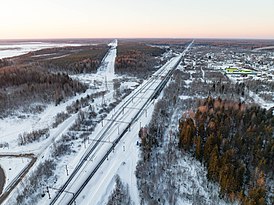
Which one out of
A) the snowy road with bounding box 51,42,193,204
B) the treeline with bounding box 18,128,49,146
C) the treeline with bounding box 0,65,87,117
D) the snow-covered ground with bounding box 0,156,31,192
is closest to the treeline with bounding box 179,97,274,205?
the snowy road with bounding box 51,42,193,204

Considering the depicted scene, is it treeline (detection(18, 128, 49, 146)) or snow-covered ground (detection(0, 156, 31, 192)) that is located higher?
treeline (detection(18, 128, 49, 146))

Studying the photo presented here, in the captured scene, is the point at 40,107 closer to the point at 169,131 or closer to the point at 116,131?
the point at 116,131

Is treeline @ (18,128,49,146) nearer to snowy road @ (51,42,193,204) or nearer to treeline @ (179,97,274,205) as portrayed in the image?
snowy road @ (51,42,193,204)

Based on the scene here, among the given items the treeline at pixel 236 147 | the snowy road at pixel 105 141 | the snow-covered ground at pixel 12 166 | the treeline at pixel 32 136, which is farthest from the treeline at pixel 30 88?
the treeline at pixel 236 147

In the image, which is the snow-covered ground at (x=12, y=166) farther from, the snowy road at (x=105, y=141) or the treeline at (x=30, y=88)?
the treeline at (x=30, y=88)

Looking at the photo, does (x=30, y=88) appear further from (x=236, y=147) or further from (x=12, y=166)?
(x=236, y=147)

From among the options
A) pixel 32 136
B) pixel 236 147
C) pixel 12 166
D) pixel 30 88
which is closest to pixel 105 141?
pixel 32 136
